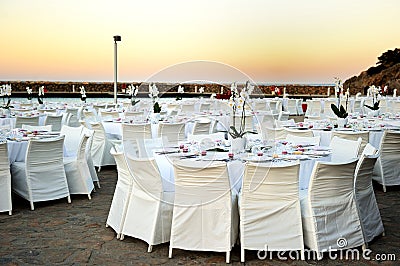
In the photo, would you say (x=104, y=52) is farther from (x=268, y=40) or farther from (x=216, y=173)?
(x=216, y=173)

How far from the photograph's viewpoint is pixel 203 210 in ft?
11.3

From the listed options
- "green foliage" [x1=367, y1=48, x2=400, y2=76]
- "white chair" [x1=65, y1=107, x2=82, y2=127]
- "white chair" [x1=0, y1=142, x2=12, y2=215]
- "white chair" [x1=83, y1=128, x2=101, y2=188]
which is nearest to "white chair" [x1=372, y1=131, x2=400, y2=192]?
"white chair" [x1=83, y1=128, x2=101, y2=188]

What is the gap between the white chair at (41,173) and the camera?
16.0 feet

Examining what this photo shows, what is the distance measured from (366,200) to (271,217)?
936 millimetres

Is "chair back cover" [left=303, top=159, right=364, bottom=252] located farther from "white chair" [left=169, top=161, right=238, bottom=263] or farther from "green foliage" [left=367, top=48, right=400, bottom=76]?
"green foliage" [left=367, top=48, right=400, bottom=76]

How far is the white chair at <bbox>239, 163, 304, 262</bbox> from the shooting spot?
3.38 meters

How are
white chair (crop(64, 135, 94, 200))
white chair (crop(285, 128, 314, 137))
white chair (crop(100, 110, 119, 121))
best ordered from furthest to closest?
white chair (crop(100, 110, 119, 121)) < white chair (crop(285, 128, 314, 137)) < white chair (crop(64, 135, 94, 200))

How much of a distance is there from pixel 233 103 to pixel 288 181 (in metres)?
0.91

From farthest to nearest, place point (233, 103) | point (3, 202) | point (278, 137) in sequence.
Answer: point (278, 137)
point (3, 202)
point (233, 103)

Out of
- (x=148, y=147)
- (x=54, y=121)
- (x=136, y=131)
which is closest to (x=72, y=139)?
(x=136, y=131)

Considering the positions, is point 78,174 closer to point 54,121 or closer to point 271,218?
point 271,218

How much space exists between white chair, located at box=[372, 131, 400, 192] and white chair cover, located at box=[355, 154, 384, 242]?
1.81 meters

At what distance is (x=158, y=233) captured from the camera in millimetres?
3625

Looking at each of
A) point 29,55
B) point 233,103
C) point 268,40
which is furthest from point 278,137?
point 29,55
